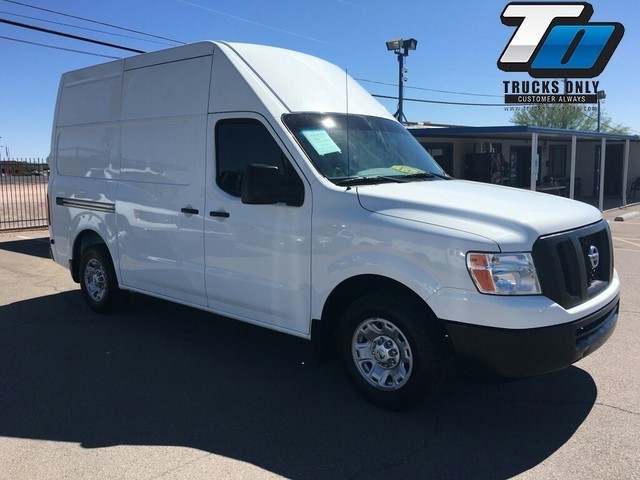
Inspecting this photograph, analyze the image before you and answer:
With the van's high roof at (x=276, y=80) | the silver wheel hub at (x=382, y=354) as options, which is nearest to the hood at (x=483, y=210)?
the silver wheel hub at (x=382, y=354)

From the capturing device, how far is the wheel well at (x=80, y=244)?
6445 millimetres

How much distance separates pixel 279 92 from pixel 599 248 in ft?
8.78

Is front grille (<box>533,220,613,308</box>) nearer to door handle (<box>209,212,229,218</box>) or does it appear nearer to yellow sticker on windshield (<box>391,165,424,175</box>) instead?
yellow sticker on windshield (<box>391,165,424,175</box>)

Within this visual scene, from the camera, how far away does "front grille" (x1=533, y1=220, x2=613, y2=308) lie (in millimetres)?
3391

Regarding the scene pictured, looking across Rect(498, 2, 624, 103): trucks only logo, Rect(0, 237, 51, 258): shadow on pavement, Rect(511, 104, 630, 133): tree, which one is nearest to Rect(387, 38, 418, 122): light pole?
Rect(498, 2, 624, 103): trucks only logo

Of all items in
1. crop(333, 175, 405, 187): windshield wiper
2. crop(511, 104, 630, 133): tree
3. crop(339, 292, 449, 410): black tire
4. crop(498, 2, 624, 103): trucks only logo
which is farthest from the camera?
crop(511, 104, 630, 133): tree

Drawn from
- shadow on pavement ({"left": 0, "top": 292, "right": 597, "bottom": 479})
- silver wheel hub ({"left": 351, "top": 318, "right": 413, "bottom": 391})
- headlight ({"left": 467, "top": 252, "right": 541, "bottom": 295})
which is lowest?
shadow on pavement ({"left": 0, "top": 292, "right": 597, "bottom": 479})

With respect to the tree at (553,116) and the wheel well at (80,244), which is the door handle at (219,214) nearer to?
the wheel well at (80,244)

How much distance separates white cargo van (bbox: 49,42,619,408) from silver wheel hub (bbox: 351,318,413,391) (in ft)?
0.03

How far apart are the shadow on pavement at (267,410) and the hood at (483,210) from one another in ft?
4.21

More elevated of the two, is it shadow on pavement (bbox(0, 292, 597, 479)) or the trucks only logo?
the trucks only logo

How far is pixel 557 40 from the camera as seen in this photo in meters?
17.3

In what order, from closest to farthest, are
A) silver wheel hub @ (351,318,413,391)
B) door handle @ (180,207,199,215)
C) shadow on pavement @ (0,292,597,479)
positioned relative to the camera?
shadow on pavement @ (0,292,597,479) → silver wheel hub @ (351,318,413,391) → door handle @ (180,207,199,215)

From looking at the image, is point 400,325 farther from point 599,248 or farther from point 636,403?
point 636,403
